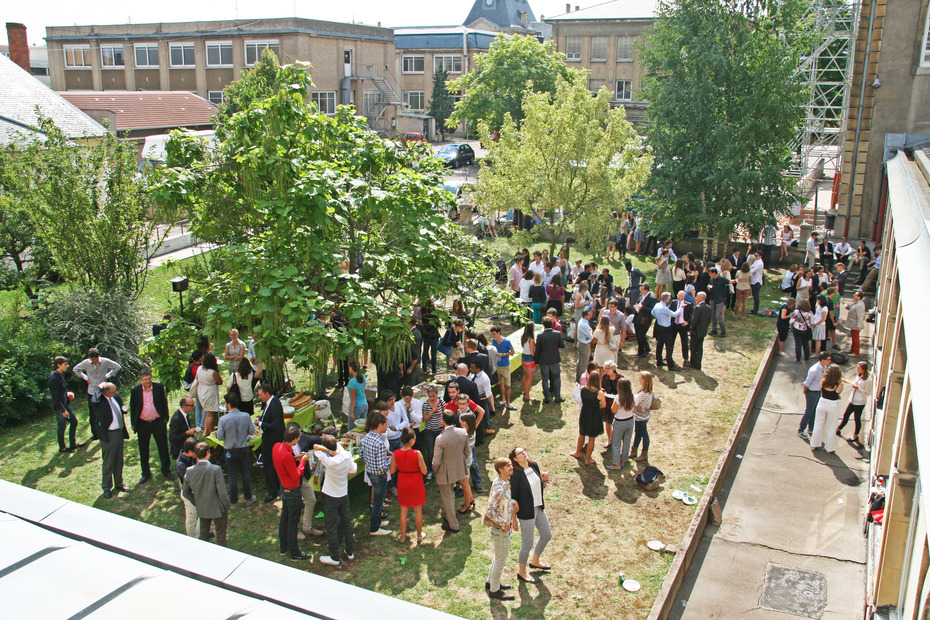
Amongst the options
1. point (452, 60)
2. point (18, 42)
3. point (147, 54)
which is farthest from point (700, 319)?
point (452, 60)

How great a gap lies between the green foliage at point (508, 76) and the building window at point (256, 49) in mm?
13303

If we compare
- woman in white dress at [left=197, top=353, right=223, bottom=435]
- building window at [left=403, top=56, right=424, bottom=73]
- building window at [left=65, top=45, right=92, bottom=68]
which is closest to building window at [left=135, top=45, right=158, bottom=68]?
building window at [left=65, top=45, right=92, bottom=68]

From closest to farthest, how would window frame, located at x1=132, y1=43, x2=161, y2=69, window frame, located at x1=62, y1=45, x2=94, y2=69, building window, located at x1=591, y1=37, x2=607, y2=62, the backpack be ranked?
the backpack < window frame, located at x1=132, y1=43, x2=161, y2=69 < window frame, located at x1=62, y1=45, x2=94, y2=69 < building window, located at x1=591, y1=37, x2=607, y2=62

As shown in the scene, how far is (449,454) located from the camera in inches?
357

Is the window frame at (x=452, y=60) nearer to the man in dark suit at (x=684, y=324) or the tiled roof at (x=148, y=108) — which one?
the tiled roof at (x=148, y=108)

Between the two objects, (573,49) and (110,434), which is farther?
(573,49)

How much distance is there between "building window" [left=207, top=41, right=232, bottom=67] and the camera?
51.3 metres

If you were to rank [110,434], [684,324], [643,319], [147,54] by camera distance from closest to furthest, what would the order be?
[110,434]
[684,324]
[643,319]
[147,54]

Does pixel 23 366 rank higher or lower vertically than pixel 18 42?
lower

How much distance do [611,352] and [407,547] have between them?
5975 millimetres

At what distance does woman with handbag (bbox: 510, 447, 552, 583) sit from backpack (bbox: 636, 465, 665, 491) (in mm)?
2491

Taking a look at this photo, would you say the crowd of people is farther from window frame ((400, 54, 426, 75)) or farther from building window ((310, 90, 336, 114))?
window frame ((400, 54, 426, 75))

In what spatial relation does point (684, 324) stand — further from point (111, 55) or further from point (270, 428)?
point (111, 55)

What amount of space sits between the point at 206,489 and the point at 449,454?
Answer: 2832mm
